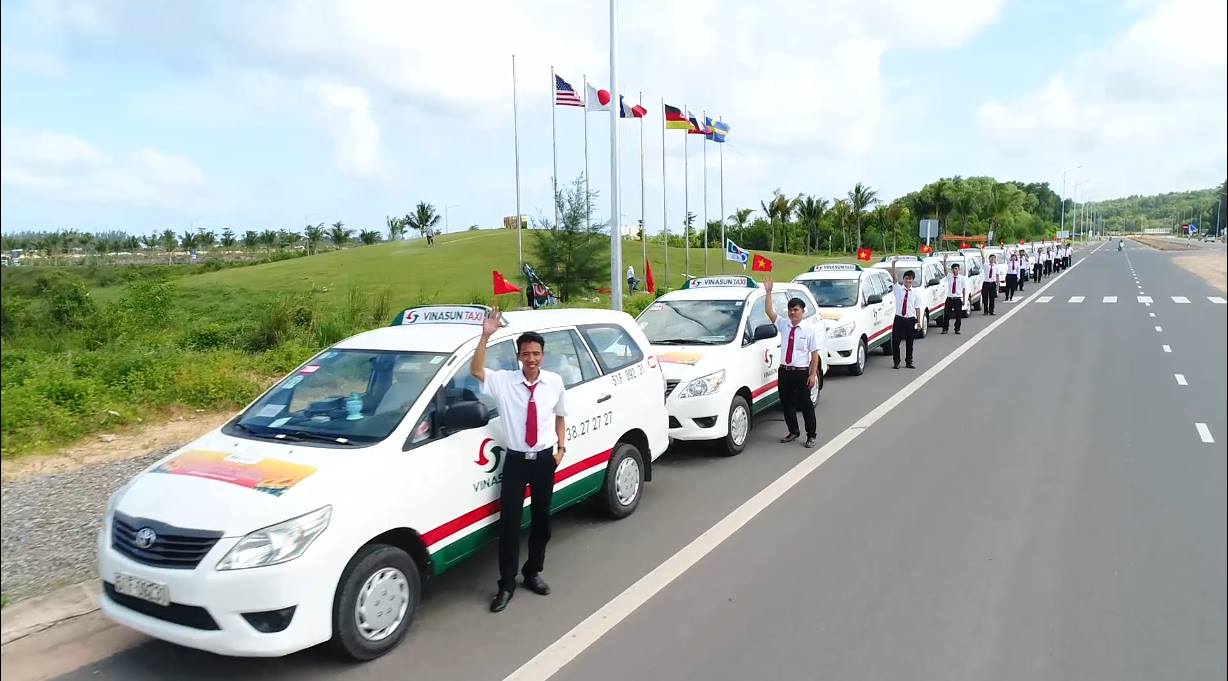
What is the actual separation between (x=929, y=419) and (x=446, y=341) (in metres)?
7.09

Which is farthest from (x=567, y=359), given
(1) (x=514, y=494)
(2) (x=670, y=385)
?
(2) (x=670, y=385)

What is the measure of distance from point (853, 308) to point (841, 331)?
74cm

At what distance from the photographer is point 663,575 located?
5742mm

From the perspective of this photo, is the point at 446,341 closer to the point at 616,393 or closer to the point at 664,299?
the point at 616,393

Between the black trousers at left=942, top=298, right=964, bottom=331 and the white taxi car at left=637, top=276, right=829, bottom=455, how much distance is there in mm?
10572

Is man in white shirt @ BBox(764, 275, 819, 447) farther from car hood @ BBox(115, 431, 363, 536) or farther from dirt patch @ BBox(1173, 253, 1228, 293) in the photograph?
dirt patch @ BBox(1173, 253, 1228, 293)

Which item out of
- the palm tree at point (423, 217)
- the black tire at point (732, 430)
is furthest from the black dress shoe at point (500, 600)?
the palm tree at point (423, 217)

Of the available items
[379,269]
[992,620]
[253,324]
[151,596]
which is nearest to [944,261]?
[253,324]

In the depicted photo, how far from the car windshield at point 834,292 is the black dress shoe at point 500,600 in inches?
416

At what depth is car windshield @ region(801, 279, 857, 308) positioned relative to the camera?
1484 cm

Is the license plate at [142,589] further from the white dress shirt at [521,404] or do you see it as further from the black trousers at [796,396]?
the black trousers at [796,396]

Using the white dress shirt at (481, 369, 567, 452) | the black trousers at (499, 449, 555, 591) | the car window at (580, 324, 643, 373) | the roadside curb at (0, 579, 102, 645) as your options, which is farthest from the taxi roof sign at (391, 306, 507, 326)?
the roadside curb at (0, 579, 102, 645)

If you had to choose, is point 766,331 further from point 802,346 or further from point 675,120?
point 675,120

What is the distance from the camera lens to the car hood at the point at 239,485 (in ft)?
13.8
